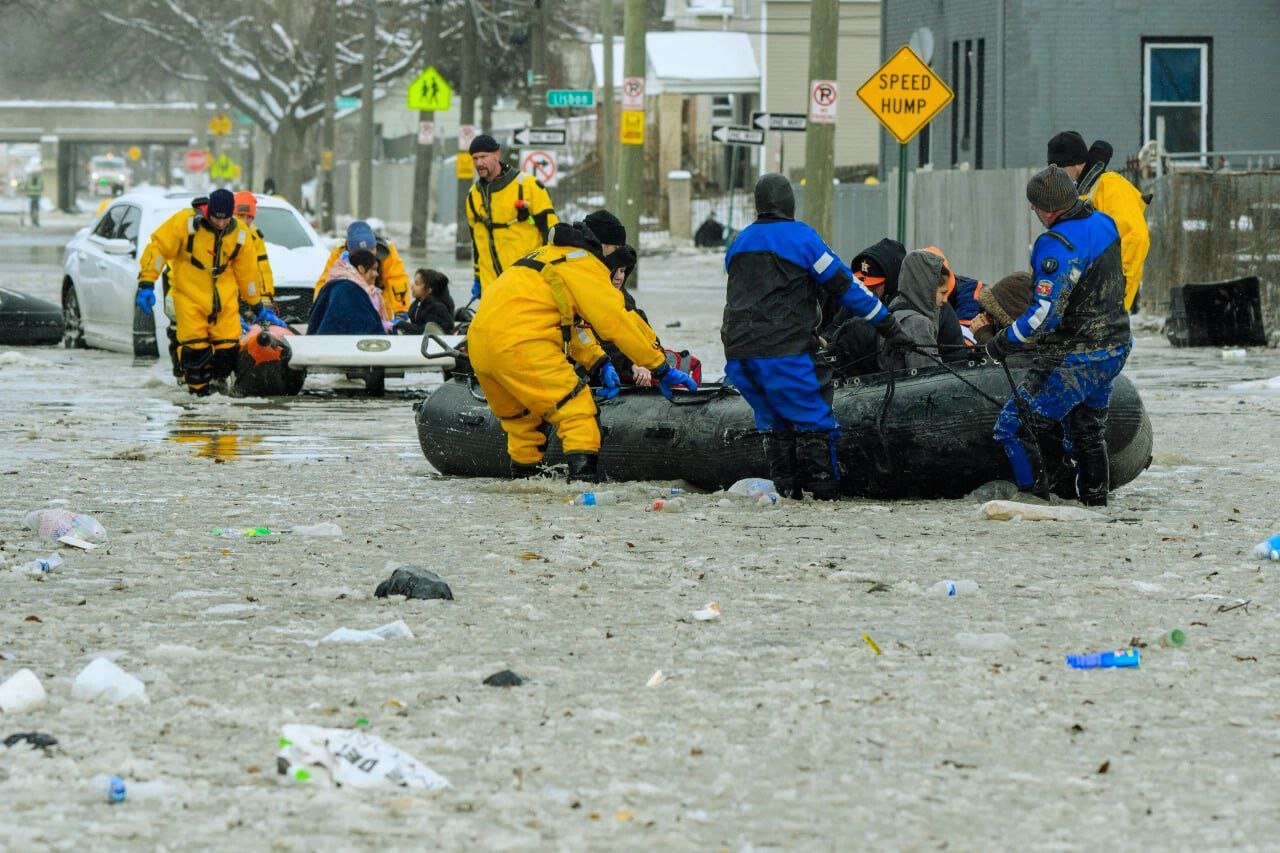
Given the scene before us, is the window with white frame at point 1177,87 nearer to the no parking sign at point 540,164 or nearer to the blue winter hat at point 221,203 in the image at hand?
the no parking sign at point 540,164

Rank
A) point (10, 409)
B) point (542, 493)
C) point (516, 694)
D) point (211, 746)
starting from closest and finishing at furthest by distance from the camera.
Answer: point (211, 746) < point (516, 694) < point (542, 493) < point (10, 409)

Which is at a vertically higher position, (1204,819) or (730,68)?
(730,68)

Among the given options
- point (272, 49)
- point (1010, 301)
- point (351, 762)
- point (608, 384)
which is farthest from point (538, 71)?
point (351, 762)

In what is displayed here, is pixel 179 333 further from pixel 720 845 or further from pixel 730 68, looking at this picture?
pixel 730 68

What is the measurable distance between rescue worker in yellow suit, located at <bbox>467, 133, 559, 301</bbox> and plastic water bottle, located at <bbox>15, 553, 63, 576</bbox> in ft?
21.1

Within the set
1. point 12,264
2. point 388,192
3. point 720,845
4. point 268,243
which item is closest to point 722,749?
point 720,845

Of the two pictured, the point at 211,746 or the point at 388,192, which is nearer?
the point at 211,746

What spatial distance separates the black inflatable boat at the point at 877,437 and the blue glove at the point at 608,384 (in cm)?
5

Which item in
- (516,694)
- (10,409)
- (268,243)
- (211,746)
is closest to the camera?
(211,746)

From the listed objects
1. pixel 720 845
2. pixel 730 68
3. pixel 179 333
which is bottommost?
pixel 720 845

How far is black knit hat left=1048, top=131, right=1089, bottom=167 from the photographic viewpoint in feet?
36.3

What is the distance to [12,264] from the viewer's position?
1612 inches

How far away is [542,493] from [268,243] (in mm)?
9240

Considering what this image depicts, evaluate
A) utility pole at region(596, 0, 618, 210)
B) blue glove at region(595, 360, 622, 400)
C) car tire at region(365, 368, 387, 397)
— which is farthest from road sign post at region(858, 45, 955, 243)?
utility pole at region(596, 0, 618, 210)
